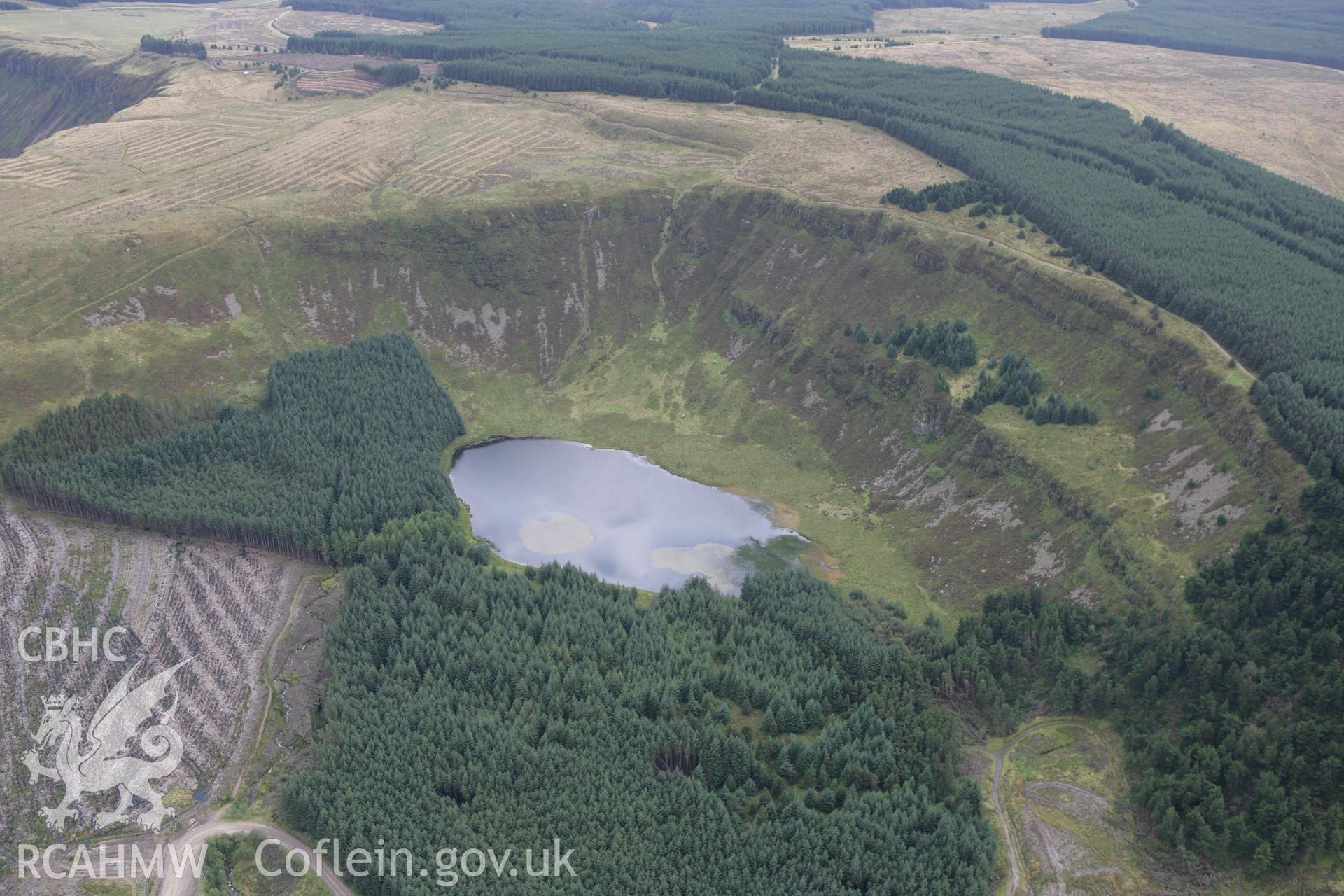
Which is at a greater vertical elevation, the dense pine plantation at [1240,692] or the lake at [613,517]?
the dense pine plantation at [1240,692]

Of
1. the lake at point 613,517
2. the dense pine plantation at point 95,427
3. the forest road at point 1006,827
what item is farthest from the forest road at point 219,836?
the dense pine plantation at point 95,427

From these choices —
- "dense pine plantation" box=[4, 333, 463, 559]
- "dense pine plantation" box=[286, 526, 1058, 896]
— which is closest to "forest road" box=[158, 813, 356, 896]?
"dense pine plantation" box=[286, 526, 1058, 896]

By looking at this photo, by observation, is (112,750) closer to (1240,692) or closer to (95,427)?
(95,427)

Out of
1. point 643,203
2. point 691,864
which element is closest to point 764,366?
point 643,203

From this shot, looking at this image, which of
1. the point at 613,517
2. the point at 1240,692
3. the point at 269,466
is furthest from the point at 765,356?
the point at 1240,692

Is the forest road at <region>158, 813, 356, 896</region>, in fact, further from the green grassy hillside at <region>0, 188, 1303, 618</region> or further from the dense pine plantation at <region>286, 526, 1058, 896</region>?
the green grassy hillside at <region>0, 188, 1303, 618</region>

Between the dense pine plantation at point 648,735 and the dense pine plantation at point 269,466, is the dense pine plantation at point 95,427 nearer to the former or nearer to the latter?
the dense pine plantation at point 269,466
